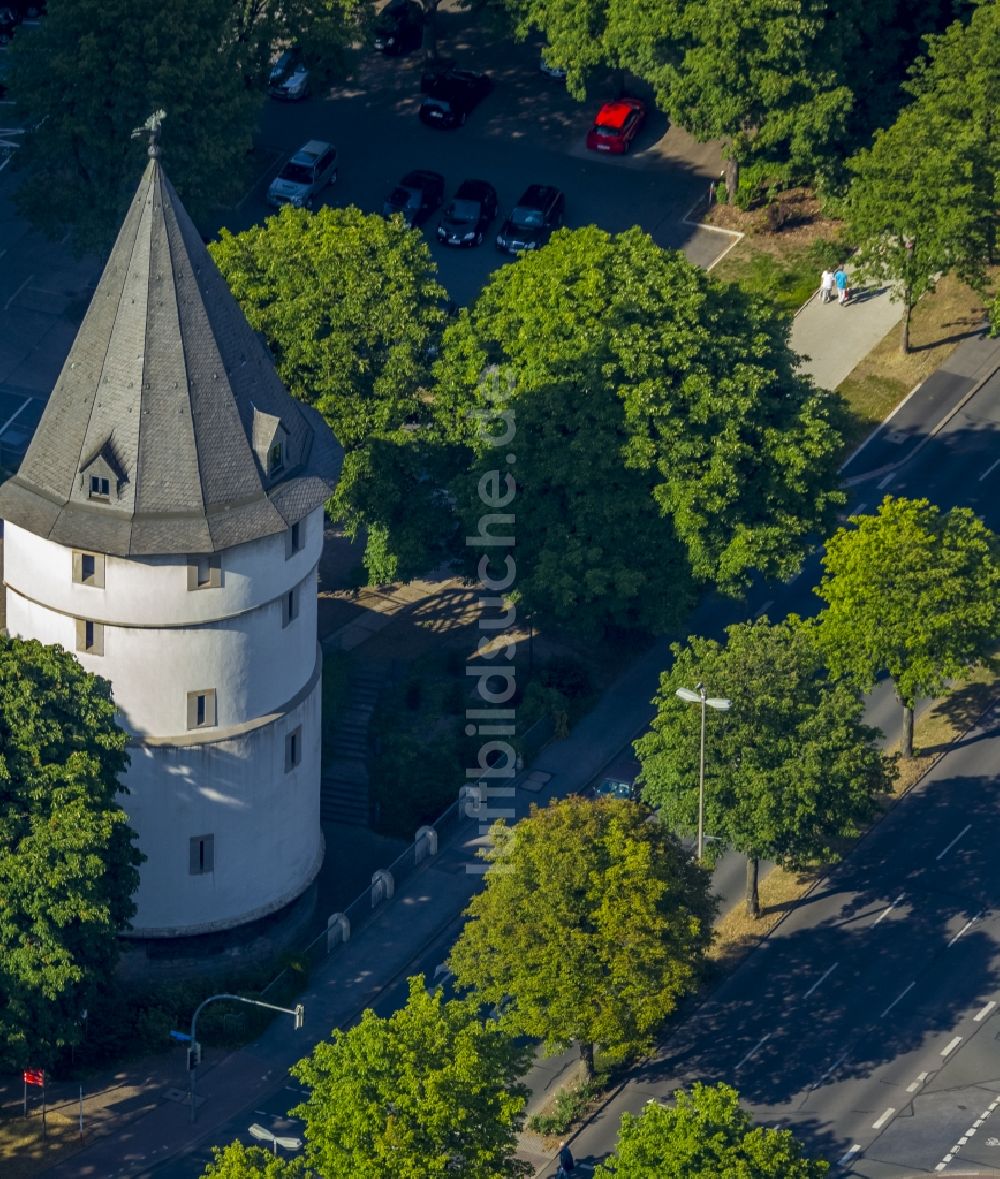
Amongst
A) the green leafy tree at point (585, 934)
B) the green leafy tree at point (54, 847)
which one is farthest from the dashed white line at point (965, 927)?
the green leafy tree at point (54, 847)

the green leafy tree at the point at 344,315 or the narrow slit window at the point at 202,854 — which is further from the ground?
the green leafy tree at the point at 344,315

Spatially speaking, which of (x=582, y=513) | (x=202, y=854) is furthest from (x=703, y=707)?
(x=202, y=854)

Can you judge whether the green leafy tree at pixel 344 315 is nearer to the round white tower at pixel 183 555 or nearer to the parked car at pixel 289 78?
the round white tower at pixel 183 555

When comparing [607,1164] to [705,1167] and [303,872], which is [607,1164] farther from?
[303,872]

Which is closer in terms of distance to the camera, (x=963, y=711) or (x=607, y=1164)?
(x=607, y=1164)

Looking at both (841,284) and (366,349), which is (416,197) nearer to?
(841,284)

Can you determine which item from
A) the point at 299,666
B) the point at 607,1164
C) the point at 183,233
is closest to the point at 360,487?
the point at 299,666

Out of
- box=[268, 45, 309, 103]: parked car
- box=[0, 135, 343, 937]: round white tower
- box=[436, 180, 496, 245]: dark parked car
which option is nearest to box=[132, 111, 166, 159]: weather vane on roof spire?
box=[0, 135, 343, 937]: round white tower
